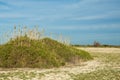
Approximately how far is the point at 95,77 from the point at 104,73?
6.28 ft

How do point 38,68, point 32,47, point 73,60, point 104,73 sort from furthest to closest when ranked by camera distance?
point 73,60
point 32,47
point 38,68
point 104,73

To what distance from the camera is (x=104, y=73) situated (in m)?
20.5

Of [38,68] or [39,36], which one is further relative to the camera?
[39,36]

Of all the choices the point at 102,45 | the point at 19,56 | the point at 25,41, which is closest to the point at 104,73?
the point at 19,56

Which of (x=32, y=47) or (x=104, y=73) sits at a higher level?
(x=32, y=47)

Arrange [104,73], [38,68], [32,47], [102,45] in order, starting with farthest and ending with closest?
[102,45], [32,47], [38,68], [104,73]

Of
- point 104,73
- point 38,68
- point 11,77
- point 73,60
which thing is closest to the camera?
point 11,77

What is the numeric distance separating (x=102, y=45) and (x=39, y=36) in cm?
4175

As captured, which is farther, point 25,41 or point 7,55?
point 25,41

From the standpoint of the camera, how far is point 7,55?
83.1 ft

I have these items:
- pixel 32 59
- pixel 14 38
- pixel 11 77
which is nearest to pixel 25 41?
pixel 14 38

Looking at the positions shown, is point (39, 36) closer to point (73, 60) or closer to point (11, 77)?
point (73, 60)

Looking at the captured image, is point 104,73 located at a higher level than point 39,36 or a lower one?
lower

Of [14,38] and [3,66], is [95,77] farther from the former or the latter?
[14,38]
